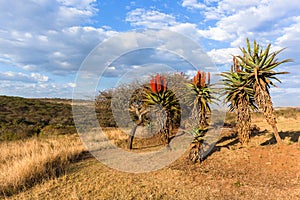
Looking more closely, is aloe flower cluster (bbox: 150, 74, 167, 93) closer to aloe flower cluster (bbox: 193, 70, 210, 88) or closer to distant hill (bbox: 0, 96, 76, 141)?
aloe flower cluster (bbox: 193, 70, 210, 88)

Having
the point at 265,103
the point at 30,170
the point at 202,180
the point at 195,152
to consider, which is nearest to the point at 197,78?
the point at 195,152

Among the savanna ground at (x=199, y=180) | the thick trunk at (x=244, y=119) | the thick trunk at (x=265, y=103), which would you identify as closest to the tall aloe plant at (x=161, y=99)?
the savanna ground at (x=199, y=180)

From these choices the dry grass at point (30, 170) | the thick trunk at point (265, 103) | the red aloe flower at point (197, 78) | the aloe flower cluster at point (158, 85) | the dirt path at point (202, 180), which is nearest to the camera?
the dirt path at point (202, 180)

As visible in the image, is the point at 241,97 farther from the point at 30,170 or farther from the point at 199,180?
the point at 30,170

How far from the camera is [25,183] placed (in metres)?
6.49

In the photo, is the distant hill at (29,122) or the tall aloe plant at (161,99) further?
the distant hill at (29,122)

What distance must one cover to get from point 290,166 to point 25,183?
25.8 feet

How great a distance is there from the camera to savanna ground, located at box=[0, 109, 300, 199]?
5.44 metres

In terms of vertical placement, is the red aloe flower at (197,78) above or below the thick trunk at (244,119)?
above

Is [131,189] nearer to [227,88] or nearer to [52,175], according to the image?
[52,175]

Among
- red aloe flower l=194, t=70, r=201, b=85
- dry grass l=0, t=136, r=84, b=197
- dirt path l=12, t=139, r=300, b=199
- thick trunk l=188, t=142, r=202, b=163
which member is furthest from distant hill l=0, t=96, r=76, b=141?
red aloe flower l=194, t=70, r=201, b=85

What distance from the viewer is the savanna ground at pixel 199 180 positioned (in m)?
5.44

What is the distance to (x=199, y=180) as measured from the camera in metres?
6.34

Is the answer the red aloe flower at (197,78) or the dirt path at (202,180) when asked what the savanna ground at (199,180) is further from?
the red aloe flower at (197,78)
